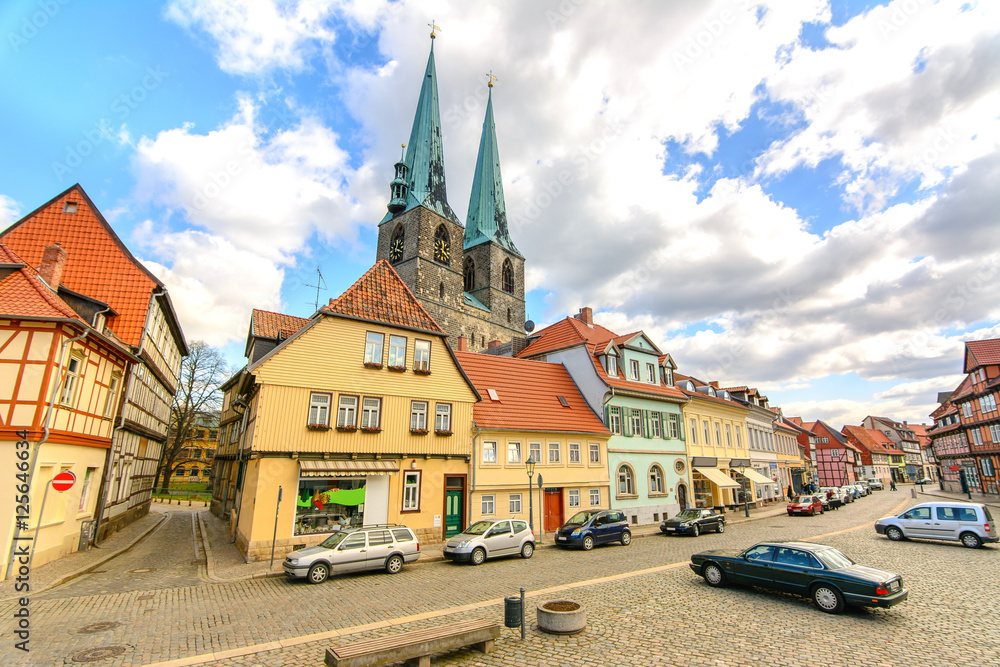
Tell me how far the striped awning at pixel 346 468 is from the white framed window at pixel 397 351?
407cm

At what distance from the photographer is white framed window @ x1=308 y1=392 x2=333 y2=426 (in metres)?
18.5

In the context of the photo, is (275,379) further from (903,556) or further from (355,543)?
(903,556)

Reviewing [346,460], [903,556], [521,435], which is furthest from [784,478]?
[346,460]

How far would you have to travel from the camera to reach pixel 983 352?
146 ft

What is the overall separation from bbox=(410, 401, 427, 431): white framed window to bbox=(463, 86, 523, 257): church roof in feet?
179

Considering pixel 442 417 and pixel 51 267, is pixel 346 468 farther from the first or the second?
pixel 51 267

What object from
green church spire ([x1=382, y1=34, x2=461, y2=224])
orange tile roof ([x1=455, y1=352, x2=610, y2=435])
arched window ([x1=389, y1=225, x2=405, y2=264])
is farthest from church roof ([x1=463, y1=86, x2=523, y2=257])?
orange tile roof ([x1=455, y1=352, x2=610, y2=435])

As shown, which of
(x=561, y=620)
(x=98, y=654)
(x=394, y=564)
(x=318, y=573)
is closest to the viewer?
(x=98, y=654)

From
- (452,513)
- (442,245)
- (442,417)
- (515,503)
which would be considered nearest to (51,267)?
(442,417)

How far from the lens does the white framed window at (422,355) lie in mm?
21547

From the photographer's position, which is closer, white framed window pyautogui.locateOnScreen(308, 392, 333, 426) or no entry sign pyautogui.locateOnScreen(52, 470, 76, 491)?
no entry sign pyautogui.locateOnScreen(52, 470, 76, 491)

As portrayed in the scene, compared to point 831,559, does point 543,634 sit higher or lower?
lower

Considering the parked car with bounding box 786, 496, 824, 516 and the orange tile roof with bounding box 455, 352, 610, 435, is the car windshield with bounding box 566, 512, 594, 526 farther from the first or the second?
the parked car with bounding box 786, 496, 824, 516

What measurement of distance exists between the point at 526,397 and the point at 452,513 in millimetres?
7726
